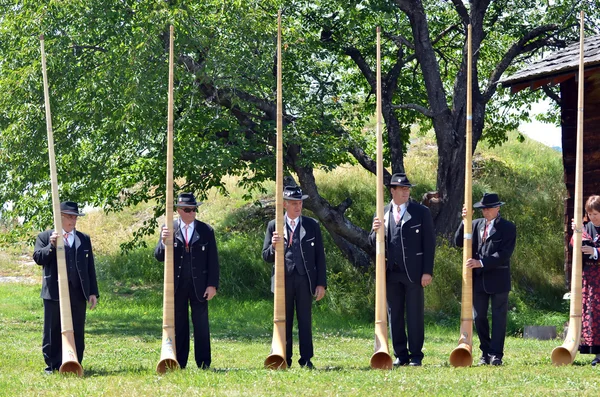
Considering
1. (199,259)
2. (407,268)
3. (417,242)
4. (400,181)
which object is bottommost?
(407,268)

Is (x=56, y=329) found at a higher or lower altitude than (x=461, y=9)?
lower

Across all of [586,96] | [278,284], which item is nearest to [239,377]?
[278,284]

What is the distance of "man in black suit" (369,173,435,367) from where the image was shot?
9422 mm

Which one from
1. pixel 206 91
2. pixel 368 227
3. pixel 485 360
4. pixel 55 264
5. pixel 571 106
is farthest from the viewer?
pixel 368 227

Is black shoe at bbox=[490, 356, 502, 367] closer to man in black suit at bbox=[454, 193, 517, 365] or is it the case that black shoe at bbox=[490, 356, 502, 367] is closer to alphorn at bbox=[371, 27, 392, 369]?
man in black suit at bbox=[454, 193, 517, 365]

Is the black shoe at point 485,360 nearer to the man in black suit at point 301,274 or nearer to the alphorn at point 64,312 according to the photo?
the man in black suit at point 301,274

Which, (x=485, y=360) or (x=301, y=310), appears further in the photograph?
(x=485, y=360)

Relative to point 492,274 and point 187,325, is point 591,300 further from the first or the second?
point 187,325

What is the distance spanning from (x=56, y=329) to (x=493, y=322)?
14.4 feet

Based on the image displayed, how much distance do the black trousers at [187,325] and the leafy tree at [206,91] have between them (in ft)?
22.4

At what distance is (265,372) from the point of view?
8.53m

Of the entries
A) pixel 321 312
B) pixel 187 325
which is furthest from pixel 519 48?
pixel 187 325

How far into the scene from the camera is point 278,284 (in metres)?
8.91

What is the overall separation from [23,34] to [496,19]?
10527mm
